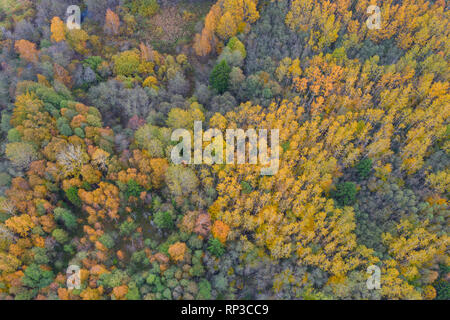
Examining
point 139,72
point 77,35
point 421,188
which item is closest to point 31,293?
point 139,72

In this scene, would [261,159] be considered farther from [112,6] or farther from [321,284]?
[112,6]

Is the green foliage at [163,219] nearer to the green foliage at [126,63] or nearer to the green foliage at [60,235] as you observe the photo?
the green foliage at [60,235]

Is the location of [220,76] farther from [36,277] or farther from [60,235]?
[36,277]

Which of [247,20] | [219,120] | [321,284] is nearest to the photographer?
[321,284]

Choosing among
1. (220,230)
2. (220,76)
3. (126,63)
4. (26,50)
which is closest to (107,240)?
(220,230)

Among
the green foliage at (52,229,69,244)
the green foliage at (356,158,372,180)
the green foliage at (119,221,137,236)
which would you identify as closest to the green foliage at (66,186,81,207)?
the green foliage at (52,229,69,244)

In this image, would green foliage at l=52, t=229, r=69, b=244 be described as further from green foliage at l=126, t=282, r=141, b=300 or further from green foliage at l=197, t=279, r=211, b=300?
green foliage at l=197, t=279, r=211, b=300
